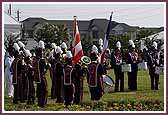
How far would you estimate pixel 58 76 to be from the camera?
40.5 ft

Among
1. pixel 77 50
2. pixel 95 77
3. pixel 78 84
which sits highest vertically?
pixel 77 50

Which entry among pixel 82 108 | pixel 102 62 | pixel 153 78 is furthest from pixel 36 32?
pixel 82 108

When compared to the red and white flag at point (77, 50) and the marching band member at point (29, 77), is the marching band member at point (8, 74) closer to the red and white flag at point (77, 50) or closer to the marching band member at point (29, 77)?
the marching band member at point (29, 77)

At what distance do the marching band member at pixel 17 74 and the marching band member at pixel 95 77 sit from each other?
61.1 inches

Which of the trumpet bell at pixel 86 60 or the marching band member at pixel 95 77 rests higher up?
the trumpet bell at pixel 86 60

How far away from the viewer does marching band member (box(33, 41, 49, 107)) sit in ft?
36.6

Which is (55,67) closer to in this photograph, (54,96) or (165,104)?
(54,96)

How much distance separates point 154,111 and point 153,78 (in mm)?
4848

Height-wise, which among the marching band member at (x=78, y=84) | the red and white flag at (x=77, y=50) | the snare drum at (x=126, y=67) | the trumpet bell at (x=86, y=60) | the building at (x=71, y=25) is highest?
the building at (x=71, y=25)

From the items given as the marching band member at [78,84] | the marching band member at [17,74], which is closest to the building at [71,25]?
the marching band member at [17,74]

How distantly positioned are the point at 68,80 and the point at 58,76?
1042 mm

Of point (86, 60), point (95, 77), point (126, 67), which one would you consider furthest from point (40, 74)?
point (126, 67)

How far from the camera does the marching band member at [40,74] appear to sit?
36.6 ft

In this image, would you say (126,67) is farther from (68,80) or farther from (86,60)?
(68,80)
